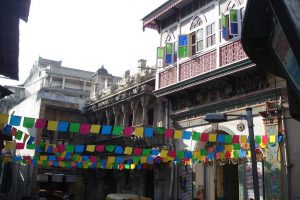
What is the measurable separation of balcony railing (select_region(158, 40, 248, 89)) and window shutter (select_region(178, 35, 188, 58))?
1.28 feet

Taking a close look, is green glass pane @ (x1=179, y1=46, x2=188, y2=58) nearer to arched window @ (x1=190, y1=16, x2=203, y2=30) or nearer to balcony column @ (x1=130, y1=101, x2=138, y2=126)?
arched window @ (x1=190, y1=16, x2=203, y2=30)

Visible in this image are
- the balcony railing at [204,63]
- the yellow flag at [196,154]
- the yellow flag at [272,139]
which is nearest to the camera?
the yellow flag at [272,139]

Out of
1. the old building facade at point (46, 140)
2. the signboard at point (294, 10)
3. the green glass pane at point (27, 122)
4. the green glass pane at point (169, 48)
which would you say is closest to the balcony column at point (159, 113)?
the green glass pane at point (169, 48)

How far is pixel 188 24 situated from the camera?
16.7 meters

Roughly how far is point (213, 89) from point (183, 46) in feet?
7.95

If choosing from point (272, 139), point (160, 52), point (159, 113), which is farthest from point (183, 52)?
point (272, 139)

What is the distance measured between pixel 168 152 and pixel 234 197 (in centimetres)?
417

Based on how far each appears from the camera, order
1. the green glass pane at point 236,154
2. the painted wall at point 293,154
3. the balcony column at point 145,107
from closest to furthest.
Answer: the painted wall at point 293,154 < the green glass pane at point 236,154 < the balcony column at point 145,107

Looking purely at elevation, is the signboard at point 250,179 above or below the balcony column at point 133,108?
below

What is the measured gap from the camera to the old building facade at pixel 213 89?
41.3ft

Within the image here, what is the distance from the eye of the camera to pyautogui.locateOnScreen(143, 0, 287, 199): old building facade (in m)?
12.6

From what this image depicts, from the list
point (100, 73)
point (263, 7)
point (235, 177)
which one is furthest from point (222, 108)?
point (100, 73)

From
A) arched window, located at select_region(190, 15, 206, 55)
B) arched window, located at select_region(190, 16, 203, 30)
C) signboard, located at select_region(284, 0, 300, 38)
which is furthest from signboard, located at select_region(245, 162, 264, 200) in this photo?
signboard, located at select_region(284, 0, 300, 38)

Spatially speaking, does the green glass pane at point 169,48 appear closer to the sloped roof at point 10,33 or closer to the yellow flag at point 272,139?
the yellow flag at point 272,139
